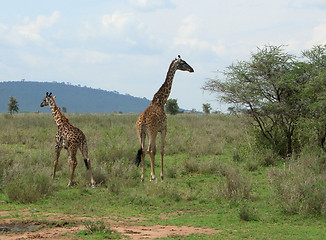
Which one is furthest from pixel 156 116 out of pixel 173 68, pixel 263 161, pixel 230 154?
pixel 230 154

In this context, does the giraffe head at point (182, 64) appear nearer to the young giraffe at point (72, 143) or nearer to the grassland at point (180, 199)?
the grassland at point (180, 199)

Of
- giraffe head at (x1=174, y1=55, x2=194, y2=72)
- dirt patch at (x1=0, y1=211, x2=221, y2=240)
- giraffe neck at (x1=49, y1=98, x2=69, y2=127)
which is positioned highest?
giraffe head at (x1=174, y1=55, x2=194, y2=72)

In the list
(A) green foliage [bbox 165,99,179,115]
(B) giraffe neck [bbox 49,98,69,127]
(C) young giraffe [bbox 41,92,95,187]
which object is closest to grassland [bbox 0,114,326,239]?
(C) young giraffe [bbox 41,92,95,187]

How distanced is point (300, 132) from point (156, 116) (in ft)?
18.4

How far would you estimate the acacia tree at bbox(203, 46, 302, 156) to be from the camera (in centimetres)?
1522

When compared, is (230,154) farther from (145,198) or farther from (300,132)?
(145,198)

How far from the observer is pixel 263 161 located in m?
15.5

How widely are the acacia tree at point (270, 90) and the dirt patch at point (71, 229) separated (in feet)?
26.6

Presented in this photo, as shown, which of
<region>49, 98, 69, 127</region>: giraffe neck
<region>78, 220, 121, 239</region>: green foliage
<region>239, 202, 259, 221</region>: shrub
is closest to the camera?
<region>78, 220, 121, 239</region>: green foliage

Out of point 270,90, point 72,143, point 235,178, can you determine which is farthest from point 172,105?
point 235,178

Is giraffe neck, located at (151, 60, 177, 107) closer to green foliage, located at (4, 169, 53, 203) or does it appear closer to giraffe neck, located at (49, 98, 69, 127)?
giraffe neck, located at (49, 98, 69, 127)

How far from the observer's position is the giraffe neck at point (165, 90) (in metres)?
13.1

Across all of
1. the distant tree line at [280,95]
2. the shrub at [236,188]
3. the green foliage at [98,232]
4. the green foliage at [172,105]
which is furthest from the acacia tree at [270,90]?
the green foliage at [172,105]

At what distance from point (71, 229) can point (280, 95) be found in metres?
9.94
